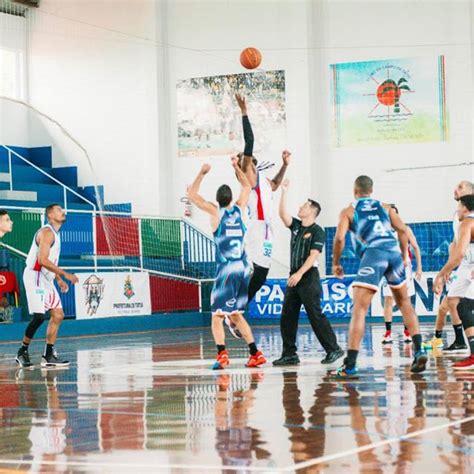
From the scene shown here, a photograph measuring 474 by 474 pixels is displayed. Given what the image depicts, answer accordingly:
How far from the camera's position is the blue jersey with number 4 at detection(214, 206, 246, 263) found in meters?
13.1

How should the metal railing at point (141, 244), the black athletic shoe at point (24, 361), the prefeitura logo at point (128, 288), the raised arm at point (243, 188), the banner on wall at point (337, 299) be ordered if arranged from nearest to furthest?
the raised arm at point (243, 188) → the black athletic shoe at point (24, 361) → the prefeitura logo at point (128, 288) → the metal railing at point (141, 244) → the banner on wall at point (337, 299)

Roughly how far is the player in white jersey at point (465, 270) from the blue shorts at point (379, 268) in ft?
1.48

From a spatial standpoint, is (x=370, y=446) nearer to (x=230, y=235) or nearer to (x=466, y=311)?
(x=466, y=311)

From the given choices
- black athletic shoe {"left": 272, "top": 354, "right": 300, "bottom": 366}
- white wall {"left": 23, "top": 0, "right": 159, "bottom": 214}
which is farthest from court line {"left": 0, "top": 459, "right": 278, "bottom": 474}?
white wall {"left": 23, "top": 0, "right": 159, "bottom": 214}

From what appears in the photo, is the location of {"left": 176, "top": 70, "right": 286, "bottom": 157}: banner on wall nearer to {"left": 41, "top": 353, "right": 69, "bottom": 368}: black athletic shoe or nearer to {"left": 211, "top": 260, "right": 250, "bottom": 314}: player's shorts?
{"left": 41, "top": 353, "right": 69, "bottom": 368}: black athletic shoe

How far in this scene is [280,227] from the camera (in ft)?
106

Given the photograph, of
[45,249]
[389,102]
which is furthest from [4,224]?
[389,102]

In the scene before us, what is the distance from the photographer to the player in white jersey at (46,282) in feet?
49.6

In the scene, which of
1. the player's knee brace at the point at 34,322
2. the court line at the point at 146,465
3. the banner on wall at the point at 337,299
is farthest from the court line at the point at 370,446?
the banner on wall at the point at 337,299

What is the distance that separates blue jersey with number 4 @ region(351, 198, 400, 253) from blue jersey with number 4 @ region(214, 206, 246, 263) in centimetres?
165

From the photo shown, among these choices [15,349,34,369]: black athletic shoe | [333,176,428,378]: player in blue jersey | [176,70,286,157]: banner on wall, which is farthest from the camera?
[176,70,286,157]: banner on wall

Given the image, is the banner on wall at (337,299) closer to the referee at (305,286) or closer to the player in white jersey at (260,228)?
the player in white jersey at (260,228)

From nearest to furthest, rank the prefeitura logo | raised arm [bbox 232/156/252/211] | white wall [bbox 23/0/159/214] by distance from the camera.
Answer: raised arm [bbox 232/156/252/211], the prefeitura logo, white wall [bbox 23/0/159/214]

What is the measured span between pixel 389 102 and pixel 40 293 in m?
18.6
